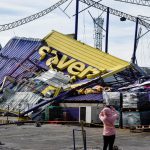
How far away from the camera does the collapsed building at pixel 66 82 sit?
75.1ft

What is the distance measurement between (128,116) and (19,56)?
1980cm

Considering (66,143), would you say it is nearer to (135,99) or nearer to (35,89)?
(135,99)

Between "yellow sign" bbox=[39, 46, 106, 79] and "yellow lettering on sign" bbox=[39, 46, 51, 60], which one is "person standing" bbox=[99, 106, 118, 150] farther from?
"yellow lettering on sign" bbox=[39, 46, 51, 60]

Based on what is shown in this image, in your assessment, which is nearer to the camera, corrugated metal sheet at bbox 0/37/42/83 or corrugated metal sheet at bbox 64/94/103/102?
corrugated metal sheet at bbox 64/94/103/102

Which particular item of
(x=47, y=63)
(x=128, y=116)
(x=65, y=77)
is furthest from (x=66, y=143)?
(x=47, y=63)

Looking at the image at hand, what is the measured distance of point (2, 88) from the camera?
110 ft

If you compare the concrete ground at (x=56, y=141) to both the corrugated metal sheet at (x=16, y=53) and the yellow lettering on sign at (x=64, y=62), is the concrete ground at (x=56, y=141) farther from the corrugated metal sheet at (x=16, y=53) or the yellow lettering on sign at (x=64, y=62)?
the corrugated metal sheet at (x=16, y=53)

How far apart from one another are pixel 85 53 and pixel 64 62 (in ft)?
7.38

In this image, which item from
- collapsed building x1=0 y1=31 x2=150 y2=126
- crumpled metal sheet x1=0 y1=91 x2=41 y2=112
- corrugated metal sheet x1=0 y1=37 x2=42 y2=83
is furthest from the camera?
corrugated metal sheet x1=0 y1=37 x2=42 y2=83

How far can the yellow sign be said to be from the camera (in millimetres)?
32156

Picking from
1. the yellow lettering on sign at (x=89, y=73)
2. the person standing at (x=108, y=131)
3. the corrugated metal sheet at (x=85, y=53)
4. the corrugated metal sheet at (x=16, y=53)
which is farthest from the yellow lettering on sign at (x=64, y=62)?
the person standing at (x=108, y=131)

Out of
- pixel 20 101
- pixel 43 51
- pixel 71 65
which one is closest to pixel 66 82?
pixel 71 65

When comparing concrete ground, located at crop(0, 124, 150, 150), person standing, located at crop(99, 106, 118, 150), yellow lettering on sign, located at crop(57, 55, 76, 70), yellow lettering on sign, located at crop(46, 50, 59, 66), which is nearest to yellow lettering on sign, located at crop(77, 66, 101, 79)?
yellow lettering on sign, located at crop(57, 55, 76, 70)

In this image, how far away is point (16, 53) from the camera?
40281 mm
